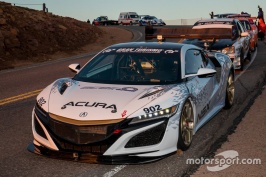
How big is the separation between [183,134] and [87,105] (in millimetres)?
1283

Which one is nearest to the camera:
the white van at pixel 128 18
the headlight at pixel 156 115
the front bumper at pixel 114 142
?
the front bumper at pixel 114 142

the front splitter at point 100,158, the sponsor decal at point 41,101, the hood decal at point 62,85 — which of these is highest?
the hood decal at point 62,85

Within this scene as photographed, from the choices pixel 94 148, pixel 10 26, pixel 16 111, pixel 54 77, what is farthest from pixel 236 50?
pixel 10 26

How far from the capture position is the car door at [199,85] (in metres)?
6.41

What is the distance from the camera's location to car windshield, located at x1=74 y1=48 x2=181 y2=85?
640 cm

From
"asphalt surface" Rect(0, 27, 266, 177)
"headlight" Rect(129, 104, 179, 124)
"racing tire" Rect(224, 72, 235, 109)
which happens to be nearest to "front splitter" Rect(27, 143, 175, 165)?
"asphalt surface" Rect(0, 27, 266, 177)

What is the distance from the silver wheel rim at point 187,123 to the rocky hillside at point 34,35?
666 inches

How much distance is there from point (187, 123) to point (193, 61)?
1.57 metres

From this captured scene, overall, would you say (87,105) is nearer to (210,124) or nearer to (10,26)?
(210,124)

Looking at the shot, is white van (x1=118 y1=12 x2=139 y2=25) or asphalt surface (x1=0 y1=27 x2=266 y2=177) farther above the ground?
asphalt surface (x1=0 y1=27 x2=266 y2=177)

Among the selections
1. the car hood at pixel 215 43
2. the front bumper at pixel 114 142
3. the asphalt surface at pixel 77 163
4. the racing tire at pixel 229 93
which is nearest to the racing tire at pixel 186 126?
the asphalt surface at pixel 77 163

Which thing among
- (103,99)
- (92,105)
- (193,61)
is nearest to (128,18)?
(193,61)

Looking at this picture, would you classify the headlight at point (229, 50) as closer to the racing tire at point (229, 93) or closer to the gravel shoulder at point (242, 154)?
the racing tire at point (229, 93)

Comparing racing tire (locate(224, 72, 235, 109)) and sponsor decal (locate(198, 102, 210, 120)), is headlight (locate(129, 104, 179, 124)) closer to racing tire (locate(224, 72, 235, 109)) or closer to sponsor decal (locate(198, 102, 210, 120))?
sponsor decal (locate(198, 102, 210, 120))
